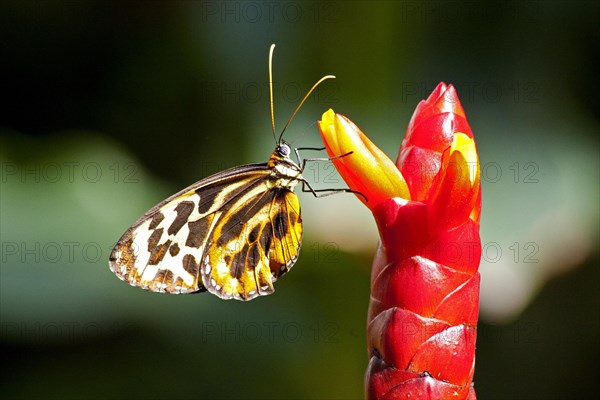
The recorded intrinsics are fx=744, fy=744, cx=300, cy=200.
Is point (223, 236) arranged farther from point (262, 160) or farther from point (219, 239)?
point (262, 160)

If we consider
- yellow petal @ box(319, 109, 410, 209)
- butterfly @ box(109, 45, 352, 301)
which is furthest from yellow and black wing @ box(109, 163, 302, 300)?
yellow petal @ box(319, 109, 410, 209)

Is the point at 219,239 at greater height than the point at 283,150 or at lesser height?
lesser

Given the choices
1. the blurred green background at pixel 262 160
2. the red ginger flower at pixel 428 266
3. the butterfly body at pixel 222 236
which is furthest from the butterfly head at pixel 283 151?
the red ginger flower at pixel 428 266

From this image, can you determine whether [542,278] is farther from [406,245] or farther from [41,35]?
[41,35]

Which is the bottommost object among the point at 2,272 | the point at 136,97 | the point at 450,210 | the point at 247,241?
the point at 2,272

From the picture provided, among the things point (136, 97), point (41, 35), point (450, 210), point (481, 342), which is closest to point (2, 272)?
point (136, 97)

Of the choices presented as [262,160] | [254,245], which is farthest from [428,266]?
[262,160]

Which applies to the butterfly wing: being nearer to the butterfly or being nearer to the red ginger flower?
the butterfly
